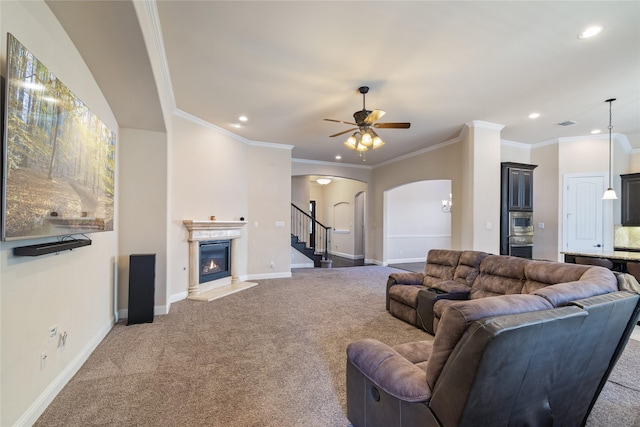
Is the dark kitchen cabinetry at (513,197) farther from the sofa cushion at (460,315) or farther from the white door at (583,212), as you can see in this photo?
the sofa cushion at (460,315)

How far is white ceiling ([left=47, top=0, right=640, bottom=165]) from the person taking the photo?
236 cm

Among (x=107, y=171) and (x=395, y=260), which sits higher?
(x=107, y=171)

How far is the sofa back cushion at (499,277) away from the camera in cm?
307

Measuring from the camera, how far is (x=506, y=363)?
1114 mm

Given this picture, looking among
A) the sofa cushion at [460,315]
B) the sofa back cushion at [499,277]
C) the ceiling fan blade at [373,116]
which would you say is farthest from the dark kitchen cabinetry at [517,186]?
the sofa cushion at [460,315]

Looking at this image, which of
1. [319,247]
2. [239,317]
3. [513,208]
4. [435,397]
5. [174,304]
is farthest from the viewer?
[319,247]

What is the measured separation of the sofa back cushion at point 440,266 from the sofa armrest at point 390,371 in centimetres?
256

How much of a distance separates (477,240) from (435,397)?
454 centimetres

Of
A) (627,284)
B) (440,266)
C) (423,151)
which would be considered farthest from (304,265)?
(627,284)

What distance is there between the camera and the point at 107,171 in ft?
9.76

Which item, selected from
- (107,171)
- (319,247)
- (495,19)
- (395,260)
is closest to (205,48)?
(107,171)

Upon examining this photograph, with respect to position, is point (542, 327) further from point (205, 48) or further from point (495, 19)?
point (205, 48)

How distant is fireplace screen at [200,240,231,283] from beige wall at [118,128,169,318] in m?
1.26

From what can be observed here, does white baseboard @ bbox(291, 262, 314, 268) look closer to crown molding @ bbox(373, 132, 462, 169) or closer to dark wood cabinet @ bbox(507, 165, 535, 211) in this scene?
crown molding @ bbox(373, 132, 462, 169)
